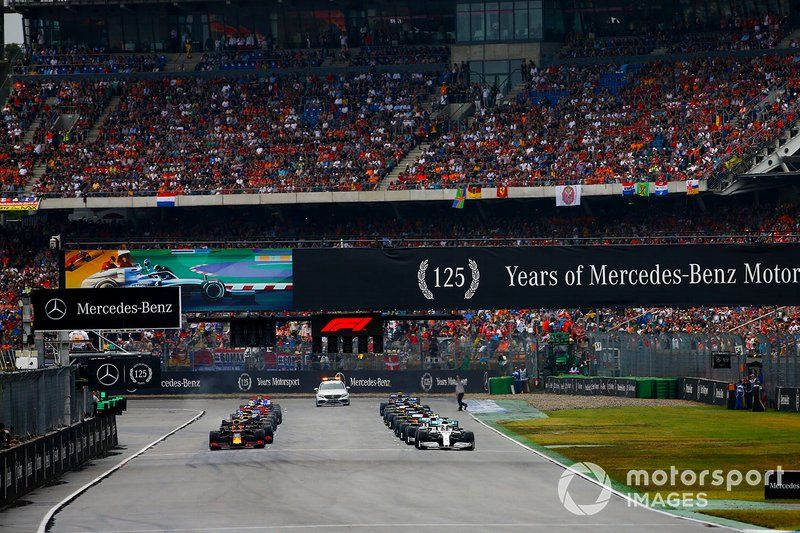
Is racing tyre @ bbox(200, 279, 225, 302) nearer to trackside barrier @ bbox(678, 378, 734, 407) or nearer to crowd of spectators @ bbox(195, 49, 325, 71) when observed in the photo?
trackside barrier @ bbox(678, 378, 734, 407)

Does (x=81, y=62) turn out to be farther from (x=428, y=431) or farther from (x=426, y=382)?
(x=428, y=431)

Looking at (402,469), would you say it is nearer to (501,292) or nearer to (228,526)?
(228,526)

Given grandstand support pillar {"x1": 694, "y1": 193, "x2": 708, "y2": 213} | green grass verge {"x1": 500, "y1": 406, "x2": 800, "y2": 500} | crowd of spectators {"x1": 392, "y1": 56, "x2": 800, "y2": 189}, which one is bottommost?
green grass verge {"x1": 500, "y1": 406, "x2": 800, "y2": 500}

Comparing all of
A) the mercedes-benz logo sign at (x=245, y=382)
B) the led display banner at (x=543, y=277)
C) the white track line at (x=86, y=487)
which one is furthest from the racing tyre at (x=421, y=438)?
the mercedes-benz logo sign at (x=245, y=382)

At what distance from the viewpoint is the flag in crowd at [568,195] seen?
6662 centimetres

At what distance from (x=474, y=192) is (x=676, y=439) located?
3239 cm

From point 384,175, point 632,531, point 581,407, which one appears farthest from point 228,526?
point 384,175

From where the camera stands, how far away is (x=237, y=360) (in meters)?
63.0

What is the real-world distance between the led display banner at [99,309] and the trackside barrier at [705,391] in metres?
25.0

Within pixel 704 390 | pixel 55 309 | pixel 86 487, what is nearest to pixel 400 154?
pixel 704 390

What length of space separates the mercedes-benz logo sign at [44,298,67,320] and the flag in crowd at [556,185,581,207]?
38680 mm

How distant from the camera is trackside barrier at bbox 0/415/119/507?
79.5ft

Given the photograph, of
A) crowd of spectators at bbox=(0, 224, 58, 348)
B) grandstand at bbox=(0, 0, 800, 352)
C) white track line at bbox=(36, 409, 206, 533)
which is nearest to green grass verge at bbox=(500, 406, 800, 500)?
white track line at bbox=(36, 409, 206, 533)

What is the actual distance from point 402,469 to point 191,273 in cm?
2726
